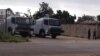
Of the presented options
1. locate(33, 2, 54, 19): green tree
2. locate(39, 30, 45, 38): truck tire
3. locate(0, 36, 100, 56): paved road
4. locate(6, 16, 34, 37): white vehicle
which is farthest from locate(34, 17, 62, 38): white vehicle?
locate(33, 2, 54, 19): green tree

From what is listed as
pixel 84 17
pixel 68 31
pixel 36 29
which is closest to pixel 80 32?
pixel 68 31

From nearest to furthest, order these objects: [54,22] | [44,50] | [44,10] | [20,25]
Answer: [44,50] < [20,25] < [54,22] < [44,10]

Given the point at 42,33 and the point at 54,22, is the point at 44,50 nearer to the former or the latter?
the point at 54,22

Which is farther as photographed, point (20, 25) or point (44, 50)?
point (20, 25)

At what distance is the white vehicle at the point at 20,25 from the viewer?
137 ft

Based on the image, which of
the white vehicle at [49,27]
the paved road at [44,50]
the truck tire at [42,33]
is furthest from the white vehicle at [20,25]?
the paved road at [44,50]

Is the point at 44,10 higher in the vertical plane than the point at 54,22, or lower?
higher

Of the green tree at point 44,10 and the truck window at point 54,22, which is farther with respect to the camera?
the green tree at point 44,10

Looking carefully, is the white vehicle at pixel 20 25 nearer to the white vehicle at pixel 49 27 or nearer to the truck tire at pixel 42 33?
the white vehicle at pixel 49 27

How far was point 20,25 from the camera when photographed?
1651 inches

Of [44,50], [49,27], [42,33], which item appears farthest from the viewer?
[42,33]

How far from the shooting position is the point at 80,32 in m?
51.1

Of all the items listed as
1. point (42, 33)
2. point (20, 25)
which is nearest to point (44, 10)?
point (42, 33)

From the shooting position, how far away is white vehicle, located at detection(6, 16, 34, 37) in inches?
1646
